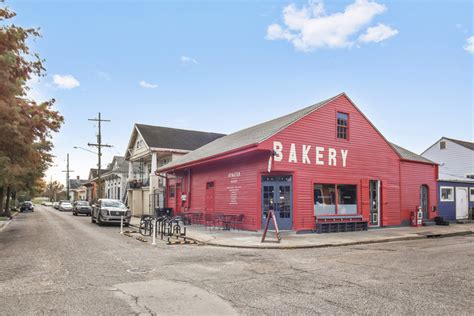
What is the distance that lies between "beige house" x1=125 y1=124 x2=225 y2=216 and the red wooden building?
33.0 feet

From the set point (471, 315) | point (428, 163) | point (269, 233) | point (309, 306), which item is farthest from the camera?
point (428, 163)

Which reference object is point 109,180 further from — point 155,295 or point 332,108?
point 155,295

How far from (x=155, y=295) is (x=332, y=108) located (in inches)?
593

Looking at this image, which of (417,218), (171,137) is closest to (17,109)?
(417,218)

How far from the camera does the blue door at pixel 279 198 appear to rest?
17547mm

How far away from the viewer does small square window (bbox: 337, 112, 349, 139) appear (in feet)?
64.9

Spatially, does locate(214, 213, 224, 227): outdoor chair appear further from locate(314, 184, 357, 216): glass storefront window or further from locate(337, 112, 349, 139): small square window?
locate(337, 112, 349, 139): small square window

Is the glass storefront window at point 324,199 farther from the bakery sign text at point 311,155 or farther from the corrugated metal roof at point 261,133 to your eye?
the corrugated metal roof at point 261,133

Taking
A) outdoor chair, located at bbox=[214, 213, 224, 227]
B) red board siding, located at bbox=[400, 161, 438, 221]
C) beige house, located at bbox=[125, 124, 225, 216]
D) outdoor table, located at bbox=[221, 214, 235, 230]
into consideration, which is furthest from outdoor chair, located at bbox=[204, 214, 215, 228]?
red board siding, located at bbox=[400, 161, 438, 221]

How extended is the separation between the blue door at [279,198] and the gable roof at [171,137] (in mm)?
17549

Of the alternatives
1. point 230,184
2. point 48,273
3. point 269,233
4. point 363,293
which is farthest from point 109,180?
point 363,293

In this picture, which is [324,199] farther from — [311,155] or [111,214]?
[111,214]

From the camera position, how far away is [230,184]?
20.2 m

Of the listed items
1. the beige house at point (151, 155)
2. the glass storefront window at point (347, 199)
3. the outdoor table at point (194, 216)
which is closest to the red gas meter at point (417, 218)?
the glass storefront window at point (347, 199)
